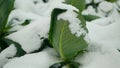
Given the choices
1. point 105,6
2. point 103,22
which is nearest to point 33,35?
point 103,22

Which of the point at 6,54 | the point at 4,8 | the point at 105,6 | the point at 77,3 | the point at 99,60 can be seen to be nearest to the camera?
the point at 99,60

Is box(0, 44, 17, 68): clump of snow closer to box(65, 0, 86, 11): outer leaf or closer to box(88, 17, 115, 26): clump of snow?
box(65, 0, 86, 11): outer leaf

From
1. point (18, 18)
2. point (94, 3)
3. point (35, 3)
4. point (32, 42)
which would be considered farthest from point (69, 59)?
point (94, 3)

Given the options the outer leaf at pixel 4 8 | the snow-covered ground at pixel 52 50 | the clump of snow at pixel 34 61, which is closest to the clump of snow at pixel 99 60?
the snow-covered ground at pixel 52 50

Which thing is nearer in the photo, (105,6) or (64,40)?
(64,40)

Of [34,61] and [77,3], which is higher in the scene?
[77,3]

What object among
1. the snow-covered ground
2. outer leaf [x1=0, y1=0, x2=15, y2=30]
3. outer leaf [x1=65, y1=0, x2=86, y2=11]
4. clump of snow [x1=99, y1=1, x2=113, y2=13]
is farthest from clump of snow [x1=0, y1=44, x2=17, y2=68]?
clump of snow [x1=99, y1=1, x2=113, y2=13]

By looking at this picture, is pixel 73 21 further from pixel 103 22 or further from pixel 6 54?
pixel 103 22
